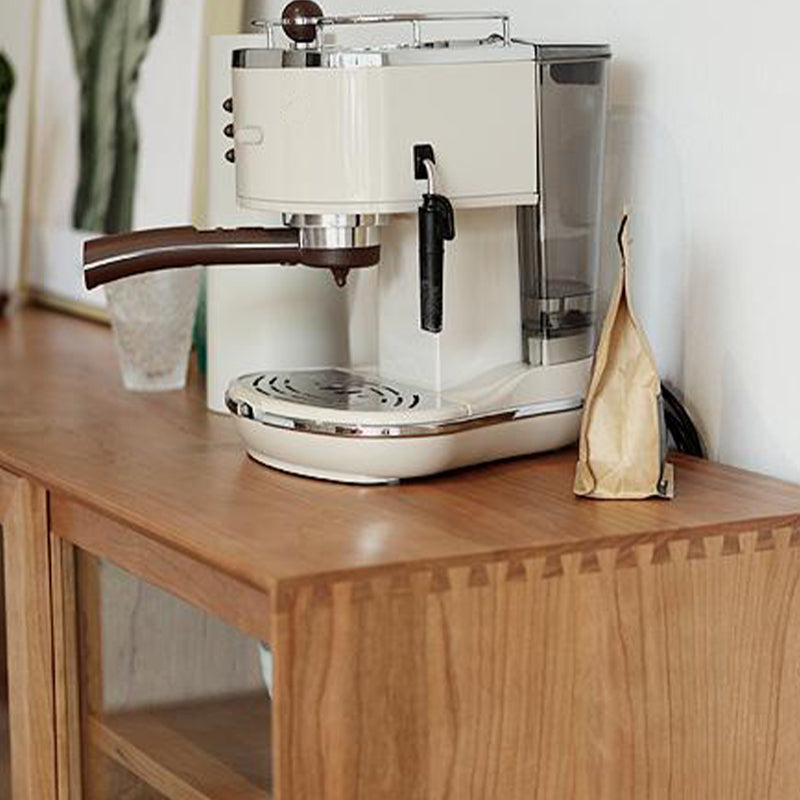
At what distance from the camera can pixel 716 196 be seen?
1.50 m

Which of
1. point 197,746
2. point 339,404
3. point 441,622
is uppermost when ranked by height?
point 339,404

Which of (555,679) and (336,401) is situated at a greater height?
(336,401)

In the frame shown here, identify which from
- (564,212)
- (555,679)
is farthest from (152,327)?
(555,679)

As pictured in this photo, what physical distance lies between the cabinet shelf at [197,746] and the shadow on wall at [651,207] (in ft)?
1.56

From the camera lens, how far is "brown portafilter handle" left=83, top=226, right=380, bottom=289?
1452 mm

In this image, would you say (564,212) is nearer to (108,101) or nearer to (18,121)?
(108,101)

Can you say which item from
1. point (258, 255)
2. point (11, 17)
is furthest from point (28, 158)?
point (258, 255)

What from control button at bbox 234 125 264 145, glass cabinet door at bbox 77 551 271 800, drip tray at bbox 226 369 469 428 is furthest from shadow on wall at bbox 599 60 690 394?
glass cabinet door at bbox 77 551 271 800

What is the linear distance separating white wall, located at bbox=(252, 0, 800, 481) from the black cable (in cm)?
1

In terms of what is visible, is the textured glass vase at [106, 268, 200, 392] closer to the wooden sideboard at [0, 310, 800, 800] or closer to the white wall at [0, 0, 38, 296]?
the wooden sideboard at [0, 310, 800, 800]

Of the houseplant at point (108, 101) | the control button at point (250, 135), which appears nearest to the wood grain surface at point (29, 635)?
the control button at point (250, 135)

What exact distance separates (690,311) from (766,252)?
0.11m

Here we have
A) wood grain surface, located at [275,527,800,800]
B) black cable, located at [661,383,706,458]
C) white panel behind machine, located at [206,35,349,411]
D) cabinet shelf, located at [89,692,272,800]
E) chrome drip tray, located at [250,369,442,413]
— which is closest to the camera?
wood grain surface, located at [275,527,800,800]

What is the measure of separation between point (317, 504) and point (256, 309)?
15.4 inches
